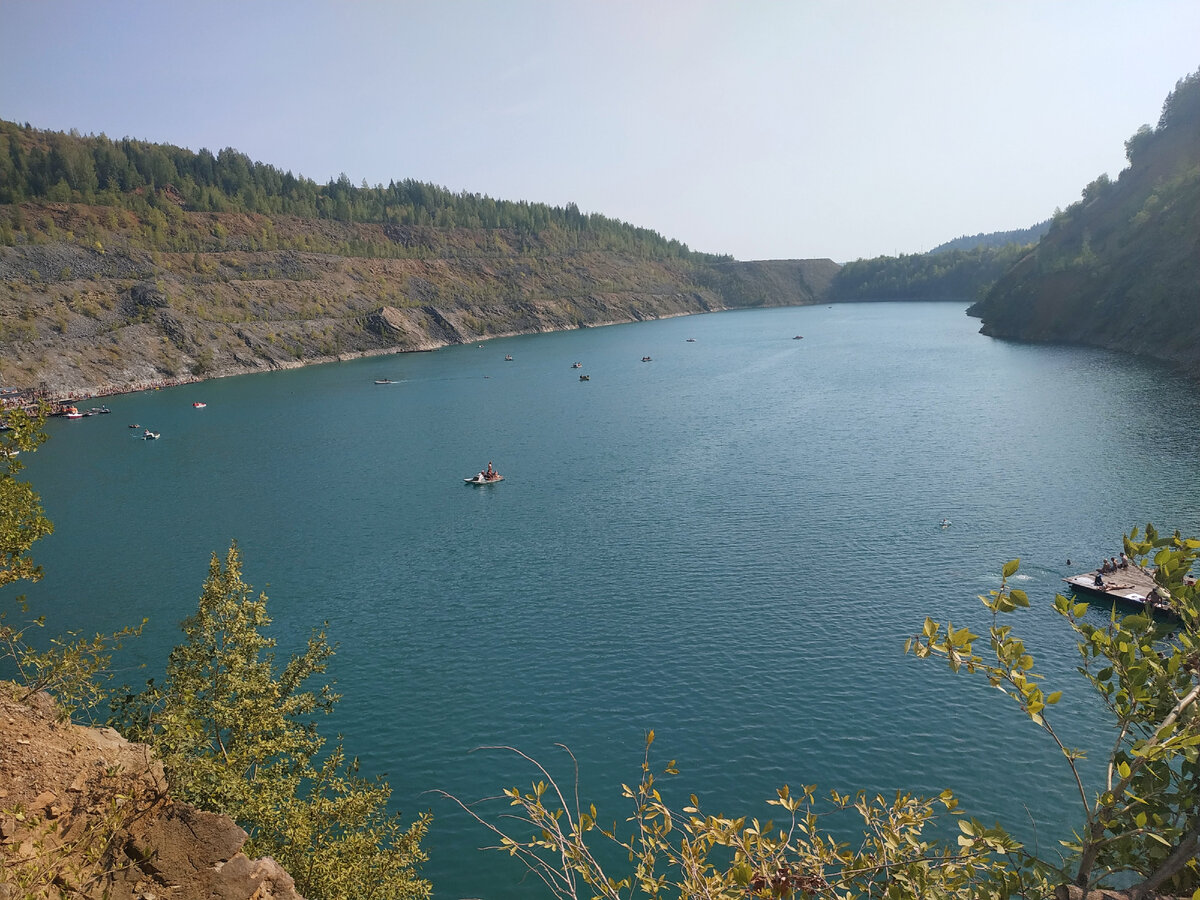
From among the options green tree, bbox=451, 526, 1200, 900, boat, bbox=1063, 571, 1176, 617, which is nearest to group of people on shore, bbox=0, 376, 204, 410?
boat, bbox=1063, 571, 1176, 617

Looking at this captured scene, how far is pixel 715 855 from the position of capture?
31.2 m

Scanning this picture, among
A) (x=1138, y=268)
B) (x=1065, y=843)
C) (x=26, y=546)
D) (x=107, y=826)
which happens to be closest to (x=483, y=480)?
(x=26, y=546)

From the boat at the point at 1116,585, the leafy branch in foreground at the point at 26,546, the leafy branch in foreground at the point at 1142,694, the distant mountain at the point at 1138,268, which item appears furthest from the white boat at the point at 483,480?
the distant mountain at the point at 1138,268

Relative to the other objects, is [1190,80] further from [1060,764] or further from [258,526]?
[258,526]

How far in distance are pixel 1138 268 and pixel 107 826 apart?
186 meters

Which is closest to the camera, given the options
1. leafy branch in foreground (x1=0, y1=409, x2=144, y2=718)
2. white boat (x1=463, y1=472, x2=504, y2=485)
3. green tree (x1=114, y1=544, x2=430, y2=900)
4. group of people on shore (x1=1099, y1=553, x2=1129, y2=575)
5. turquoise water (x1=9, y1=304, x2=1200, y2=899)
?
leafy branch in foreground (x1=0, y1=409, x2=144, y2=718)

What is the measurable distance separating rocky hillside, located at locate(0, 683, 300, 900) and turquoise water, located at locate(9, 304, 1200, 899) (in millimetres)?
15789

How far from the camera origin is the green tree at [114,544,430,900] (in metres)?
20.8

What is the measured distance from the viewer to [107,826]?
15820 mm

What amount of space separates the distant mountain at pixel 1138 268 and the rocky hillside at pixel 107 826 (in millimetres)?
141964

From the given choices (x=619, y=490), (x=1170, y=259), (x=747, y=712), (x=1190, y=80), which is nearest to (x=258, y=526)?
(x=619, y=490)

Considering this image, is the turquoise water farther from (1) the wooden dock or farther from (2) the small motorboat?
(1) the wooden dock

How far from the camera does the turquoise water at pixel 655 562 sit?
37469mm

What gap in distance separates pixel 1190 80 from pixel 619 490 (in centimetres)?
22321
